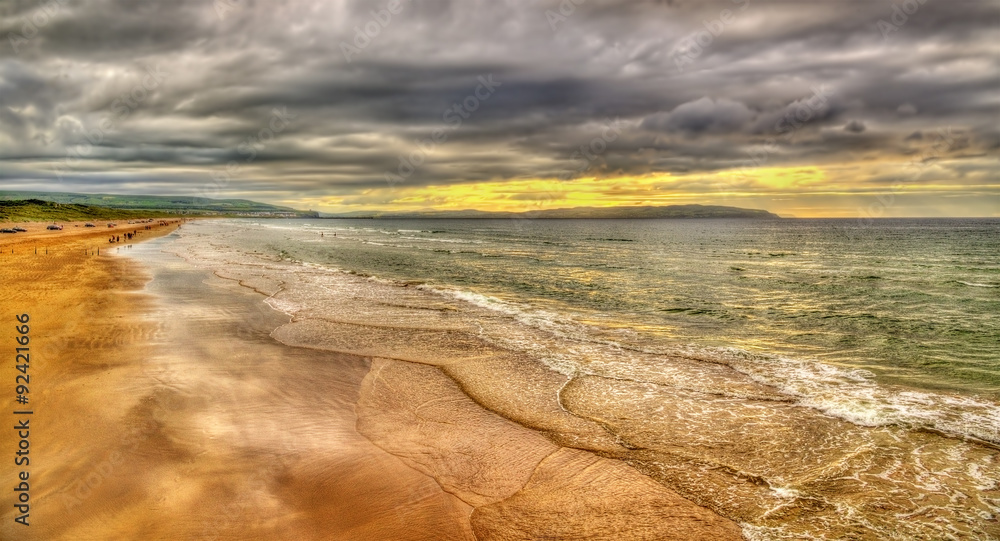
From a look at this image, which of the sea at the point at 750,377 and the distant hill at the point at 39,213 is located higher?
the distant hill at the point at 39,213

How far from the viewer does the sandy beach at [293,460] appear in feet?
21.0

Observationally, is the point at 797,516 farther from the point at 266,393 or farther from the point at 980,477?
the point at 266,393

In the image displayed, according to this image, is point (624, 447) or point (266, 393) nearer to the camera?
point (624, 447)

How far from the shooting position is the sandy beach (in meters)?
6.41

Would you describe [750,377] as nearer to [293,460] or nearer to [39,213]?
[293,460]

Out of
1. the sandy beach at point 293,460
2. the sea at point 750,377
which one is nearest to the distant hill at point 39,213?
the sea at point 750,377

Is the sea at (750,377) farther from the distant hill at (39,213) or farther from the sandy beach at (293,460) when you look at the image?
the distant hill at (39,213)

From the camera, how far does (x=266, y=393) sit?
10938 mm

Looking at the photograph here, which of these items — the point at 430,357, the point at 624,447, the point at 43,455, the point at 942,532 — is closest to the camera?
the point at 942,532

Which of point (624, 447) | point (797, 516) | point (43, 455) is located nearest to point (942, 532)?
point (797, 516)

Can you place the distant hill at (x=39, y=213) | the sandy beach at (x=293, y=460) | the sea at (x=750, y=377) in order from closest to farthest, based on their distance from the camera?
1. the sandy beach at (x=293, y=460)
2. the sea at (x=750, y=377)
3. the distant hill at (x=39, y=213)

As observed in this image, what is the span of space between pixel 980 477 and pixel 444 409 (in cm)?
897

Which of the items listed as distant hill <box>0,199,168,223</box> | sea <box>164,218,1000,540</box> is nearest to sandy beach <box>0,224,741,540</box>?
sea <box>164,218,1000,540</box>

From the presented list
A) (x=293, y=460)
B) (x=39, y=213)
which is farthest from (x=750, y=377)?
(x=39, y=213)
